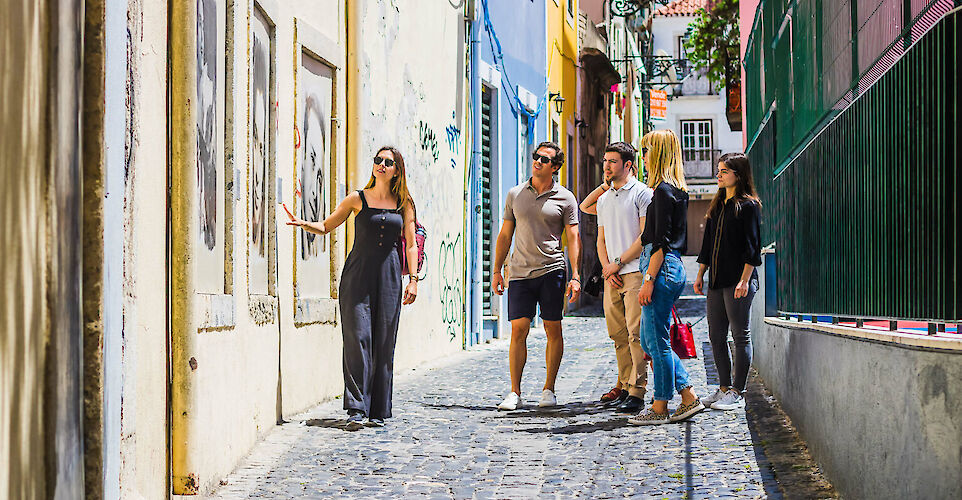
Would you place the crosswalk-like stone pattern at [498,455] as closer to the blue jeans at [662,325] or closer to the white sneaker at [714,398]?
the white sneaker at [714,398]

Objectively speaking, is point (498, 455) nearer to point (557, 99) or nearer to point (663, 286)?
point (663, 286)

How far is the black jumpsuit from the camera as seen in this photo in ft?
26.9

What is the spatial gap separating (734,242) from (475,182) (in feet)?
28.3

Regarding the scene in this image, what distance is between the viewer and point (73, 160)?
3.92 m

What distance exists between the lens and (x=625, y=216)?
28.2ft

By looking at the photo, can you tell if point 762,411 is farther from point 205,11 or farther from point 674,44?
point 674,44

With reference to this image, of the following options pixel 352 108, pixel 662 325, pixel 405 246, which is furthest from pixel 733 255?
pixel 352 108

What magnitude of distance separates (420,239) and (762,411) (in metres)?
2.51

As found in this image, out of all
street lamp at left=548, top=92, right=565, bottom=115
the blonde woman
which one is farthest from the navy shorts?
street lamp at left=548, top=92, right=565, bottom=115

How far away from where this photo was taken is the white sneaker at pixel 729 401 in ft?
28.6

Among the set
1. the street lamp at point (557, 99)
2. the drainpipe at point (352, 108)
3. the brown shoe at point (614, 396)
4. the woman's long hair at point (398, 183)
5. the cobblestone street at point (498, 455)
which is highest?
the street lamp at point (557, 99)

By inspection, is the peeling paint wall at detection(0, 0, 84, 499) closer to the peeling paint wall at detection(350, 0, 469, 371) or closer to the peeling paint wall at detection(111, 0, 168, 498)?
the peeling paint wall at detection(111, 0, 168, 498)

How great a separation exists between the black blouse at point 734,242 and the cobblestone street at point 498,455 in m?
0.91

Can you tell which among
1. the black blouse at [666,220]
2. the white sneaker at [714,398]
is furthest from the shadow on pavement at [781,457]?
the black blouse at [666,220]
